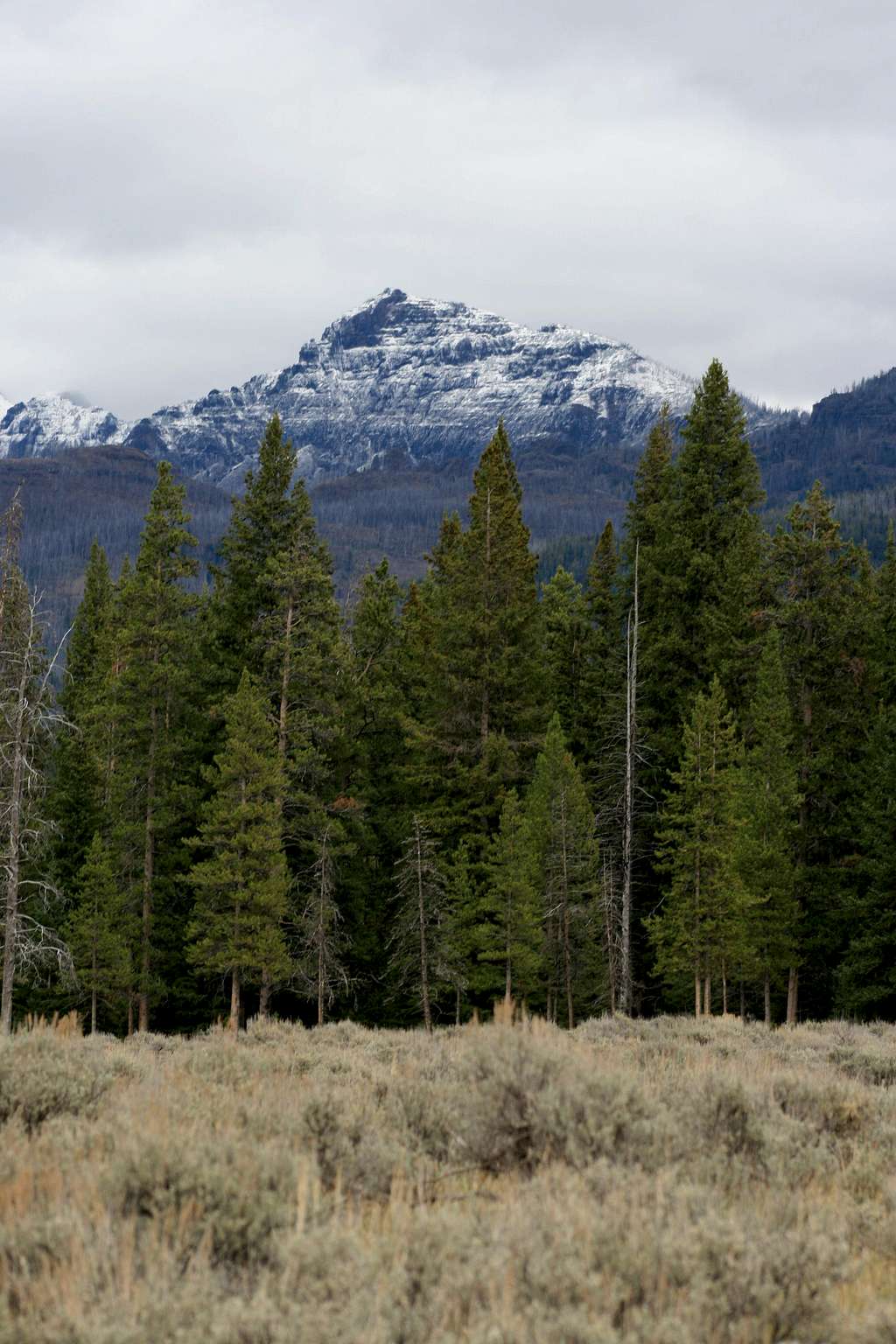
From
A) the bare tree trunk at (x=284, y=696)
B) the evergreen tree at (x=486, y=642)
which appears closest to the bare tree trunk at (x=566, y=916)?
the evergreen tree at (x=486, y=642)

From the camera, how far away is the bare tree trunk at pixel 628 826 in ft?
99.6

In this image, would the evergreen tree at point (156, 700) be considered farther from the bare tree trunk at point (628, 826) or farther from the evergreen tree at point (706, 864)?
the evergreen tree at point (706, 864)

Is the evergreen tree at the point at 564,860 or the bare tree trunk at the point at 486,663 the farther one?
the bare tree trunk at the point at 486,663

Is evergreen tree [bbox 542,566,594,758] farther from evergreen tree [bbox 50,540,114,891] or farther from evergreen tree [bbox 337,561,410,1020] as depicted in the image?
evergreen tree [bbox 50,540,114,891]

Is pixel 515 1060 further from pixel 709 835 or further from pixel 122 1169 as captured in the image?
pixel 709 835

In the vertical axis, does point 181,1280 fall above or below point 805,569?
below

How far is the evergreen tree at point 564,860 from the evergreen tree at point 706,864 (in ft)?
8.39

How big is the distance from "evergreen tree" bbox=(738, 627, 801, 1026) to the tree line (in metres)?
0.10

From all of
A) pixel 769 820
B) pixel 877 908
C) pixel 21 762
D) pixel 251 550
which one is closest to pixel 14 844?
pixel 21 762

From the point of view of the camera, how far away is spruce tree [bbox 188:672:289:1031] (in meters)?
27.1

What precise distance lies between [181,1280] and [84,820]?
3412 cm

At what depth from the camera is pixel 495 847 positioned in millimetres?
30047

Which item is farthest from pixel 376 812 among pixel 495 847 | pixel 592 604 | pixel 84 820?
pixel 592 604

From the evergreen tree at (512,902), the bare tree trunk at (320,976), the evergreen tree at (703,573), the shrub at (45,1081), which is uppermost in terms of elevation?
the evergreen tree at (703,573)
